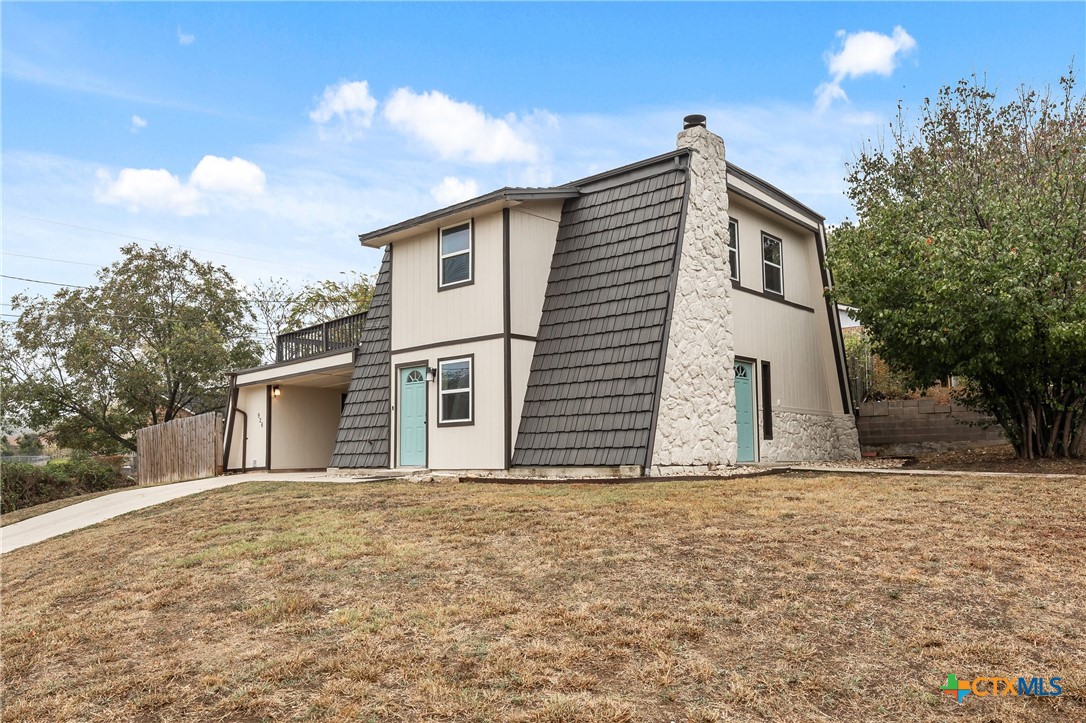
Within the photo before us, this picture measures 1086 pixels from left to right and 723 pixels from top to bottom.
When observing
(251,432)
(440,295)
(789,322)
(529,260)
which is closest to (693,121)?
(529,260)

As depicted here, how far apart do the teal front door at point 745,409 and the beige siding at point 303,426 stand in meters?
10.8

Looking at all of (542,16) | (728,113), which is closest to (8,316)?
(542,16)

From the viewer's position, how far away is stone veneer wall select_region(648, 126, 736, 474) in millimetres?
11602

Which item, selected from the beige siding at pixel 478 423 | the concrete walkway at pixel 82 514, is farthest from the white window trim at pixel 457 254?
the concrete walkway at pixel 82 514

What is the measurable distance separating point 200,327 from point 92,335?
3.66 m

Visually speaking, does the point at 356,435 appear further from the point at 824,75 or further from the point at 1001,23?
the point at 1001,23

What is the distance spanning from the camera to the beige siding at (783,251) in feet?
48.1

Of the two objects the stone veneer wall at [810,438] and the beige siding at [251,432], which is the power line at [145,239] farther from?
the stone veneer wall at [810,438]

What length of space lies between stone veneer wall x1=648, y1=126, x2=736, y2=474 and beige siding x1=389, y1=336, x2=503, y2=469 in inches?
108

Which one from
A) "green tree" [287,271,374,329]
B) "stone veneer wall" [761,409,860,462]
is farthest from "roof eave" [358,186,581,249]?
"green tree" [287,271,374,329]

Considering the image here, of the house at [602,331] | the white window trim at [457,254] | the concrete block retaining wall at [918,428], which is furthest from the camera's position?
the concrete block retaining wall at [918,428]

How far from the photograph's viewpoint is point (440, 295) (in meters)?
13.9

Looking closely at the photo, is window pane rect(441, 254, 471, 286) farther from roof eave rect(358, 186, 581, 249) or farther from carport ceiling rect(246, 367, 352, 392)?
carport ceiling rect(246, 367, 352, 392)

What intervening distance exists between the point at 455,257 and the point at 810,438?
25.5 ft
